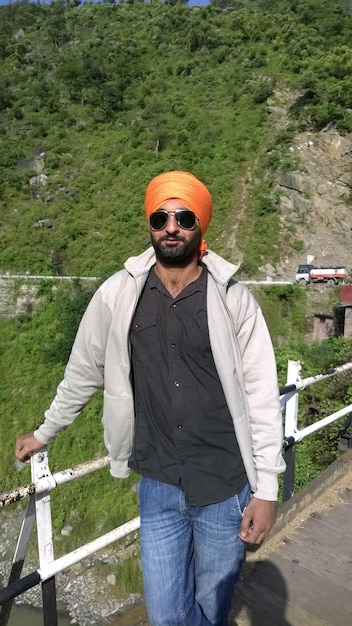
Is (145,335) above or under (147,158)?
under

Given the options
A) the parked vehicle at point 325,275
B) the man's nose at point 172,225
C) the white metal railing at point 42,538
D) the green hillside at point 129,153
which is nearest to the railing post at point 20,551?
the white metal railing at point 42,538

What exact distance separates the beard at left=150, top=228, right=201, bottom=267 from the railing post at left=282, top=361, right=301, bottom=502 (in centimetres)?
181

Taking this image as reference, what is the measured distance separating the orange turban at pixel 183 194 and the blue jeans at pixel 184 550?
1.10 meters

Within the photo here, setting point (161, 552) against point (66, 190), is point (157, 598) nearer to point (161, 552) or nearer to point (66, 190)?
point (161, 552)

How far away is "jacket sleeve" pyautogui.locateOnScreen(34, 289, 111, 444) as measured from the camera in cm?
187

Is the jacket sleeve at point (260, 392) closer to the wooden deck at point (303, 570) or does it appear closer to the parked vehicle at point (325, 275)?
the wooden deck at point (303, 570)

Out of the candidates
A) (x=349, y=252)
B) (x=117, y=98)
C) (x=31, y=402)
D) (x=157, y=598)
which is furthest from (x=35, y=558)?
(x=117, y=98)

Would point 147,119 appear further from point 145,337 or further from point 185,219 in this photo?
point 145,337

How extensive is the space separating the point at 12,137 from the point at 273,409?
34916 millimetres

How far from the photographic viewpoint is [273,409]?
180 cm

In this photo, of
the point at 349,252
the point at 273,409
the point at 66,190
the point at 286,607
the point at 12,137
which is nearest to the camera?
the point at 273,409

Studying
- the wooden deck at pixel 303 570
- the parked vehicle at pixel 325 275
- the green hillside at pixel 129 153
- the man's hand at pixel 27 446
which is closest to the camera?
the man's hand at pixel 27 446

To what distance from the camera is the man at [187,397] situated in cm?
176

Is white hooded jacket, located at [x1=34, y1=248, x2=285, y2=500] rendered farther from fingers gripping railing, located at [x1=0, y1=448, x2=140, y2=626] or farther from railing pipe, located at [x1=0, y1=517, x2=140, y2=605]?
railing pipe, located at [x1=0, y1=517, x2=140, y2=605]
